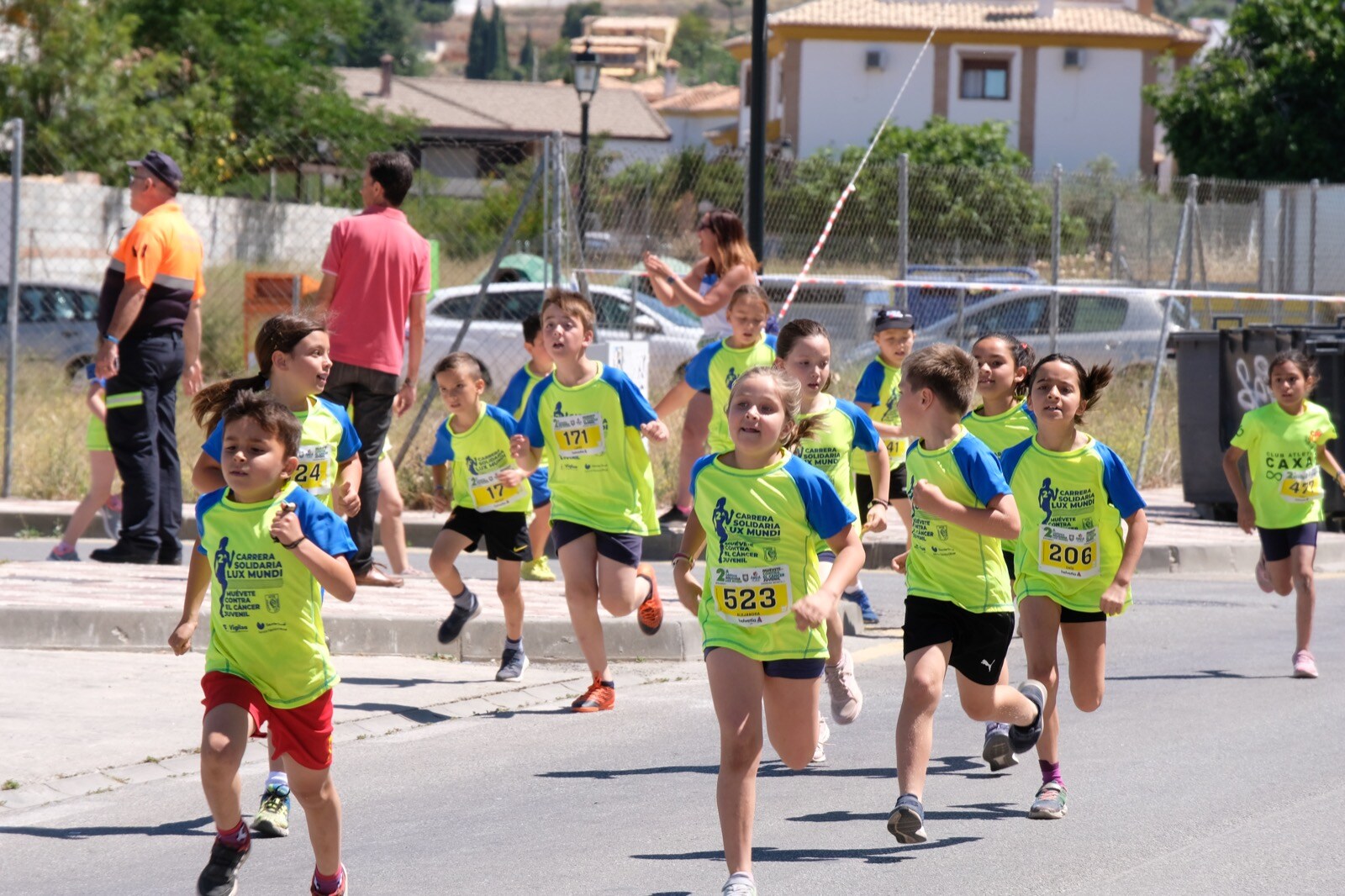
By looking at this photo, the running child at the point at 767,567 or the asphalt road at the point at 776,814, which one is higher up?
the running child at the point at 767,567

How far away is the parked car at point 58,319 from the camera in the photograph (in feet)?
65.2

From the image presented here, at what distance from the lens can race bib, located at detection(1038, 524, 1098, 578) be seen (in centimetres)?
612

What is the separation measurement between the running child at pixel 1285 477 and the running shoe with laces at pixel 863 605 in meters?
1.94

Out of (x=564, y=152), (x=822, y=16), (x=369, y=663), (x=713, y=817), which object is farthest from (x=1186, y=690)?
(x=822, y=16)

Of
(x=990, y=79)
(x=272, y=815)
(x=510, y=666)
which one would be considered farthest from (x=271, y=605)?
(x=990, y=79)

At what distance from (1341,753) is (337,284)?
532 centimetres

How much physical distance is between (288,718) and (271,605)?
12.0 inches

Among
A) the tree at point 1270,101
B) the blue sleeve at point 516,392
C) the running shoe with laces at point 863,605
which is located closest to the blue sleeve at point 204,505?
the blue sleeve at point 516,392

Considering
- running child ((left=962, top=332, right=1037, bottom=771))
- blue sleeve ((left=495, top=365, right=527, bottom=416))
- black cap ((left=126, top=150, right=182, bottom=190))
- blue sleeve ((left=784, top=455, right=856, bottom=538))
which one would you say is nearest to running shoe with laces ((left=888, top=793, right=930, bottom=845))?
blue sleeve ((left=784, top=455, right=856, bottom=538))

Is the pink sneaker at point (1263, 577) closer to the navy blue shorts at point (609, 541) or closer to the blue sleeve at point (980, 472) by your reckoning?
the navy blue shorts at point (609, 541)

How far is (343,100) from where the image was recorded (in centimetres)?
4103

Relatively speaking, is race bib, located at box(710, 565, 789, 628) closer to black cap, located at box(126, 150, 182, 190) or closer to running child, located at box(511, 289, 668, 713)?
running child, located at box(511, 289, 668, 713)

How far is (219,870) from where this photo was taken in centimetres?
469

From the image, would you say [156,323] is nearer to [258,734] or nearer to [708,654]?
[258,734]
